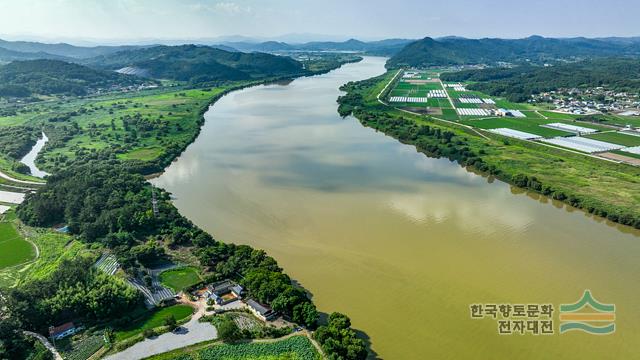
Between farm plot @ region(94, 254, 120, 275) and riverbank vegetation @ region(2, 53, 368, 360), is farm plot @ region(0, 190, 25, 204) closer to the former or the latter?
riverbank vegetation @ region(2, 53, 368, 360)

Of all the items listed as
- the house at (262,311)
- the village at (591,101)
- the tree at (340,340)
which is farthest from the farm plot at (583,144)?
the house at (262,311)

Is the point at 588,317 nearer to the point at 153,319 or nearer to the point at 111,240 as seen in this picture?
the point at 153,319

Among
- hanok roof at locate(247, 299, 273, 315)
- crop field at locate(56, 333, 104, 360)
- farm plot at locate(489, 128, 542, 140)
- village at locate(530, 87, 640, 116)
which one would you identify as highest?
village at locate(530, 87, 640, 116)

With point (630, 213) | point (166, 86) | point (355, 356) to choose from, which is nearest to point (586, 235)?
point (630, 213)

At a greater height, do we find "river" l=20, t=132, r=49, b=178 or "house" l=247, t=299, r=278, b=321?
"river" l=20, t=132, r=49, b=178

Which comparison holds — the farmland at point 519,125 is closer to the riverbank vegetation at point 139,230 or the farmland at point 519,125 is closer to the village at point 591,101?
the village at point 591,101

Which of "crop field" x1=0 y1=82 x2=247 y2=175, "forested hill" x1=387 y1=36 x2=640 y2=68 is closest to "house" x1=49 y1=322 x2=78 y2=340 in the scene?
"crop field" x1=0 y1=82 x2=247 y2=175
